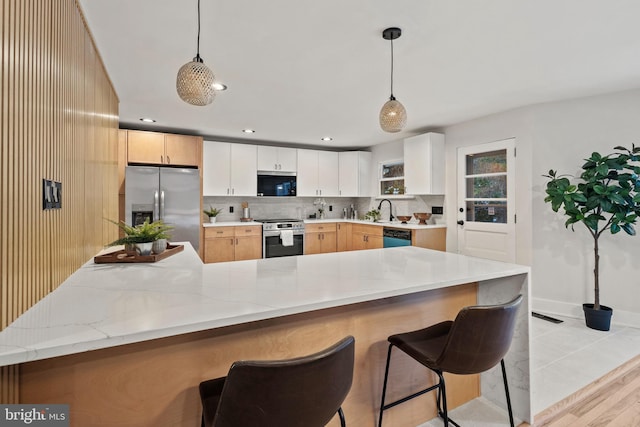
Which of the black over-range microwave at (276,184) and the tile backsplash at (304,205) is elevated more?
the black over-range microwave at (276,184)

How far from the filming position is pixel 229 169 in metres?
4.99

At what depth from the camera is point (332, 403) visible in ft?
2.94

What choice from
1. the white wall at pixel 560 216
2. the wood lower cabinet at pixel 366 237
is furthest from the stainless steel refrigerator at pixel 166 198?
the white wall at pixel 560 216

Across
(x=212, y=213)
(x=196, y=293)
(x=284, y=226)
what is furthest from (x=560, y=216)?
(x=212, y=213)

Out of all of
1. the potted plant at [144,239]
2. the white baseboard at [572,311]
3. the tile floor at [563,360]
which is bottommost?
the tile floor at [563,360]

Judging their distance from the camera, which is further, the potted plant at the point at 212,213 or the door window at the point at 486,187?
the potted plant at the point at 212,213

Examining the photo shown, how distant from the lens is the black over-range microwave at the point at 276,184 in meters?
5.27

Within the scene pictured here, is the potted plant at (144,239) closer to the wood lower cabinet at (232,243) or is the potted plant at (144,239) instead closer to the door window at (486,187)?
the wood lower cabinet at (232,243)

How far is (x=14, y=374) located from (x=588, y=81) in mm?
4152

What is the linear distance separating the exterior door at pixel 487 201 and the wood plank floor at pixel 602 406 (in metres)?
1.64

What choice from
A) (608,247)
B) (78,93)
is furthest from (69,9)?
(608,247)

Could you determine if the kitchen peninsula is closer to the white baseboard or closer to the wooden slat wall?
the wooden slat wall

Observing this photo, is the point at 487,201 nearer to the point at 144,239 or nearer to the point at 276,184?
the point at 276,184

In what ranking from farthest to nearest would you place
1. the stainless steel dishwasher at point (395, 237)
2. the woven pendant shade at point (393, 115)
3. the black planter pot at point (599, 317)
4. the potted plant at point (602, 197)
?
the stainless steel dishwasher at point (395, 237)
the black planter pot at point (599, 317)
the potted plant at point (602, 197)
the woven pendant shade at point (393, 115)
